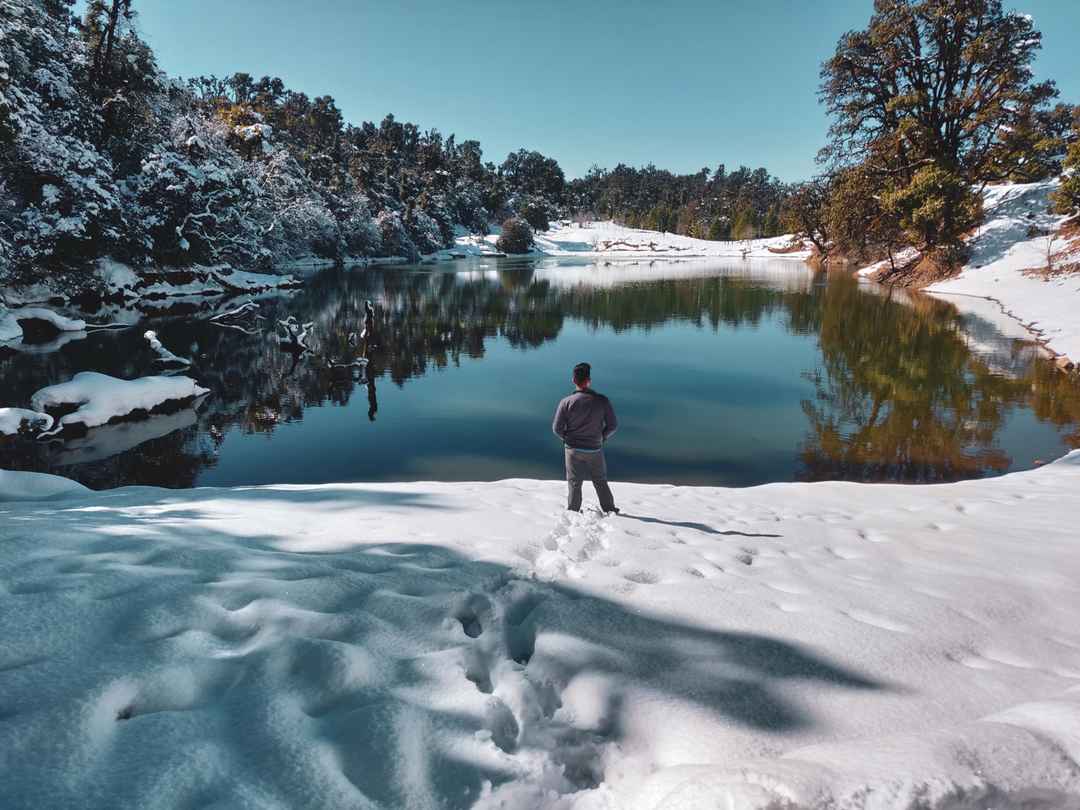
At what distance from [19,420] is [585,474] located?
13685 millimetres

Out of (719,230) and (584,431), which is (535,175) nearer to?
(719,230)

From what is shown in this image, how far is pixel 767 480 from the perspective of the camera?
10508mm

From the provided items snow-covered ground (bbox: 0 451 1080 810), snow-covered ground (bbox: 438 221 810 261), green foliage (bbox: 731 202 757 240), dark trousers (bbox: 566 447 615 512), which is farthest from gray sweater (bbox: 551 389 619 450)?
green foliage (bbox: 731 202 757 240)

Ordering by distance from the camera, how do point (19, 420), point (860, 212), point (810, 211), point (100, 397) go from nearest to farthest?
point (19, 420), point (100, 397), point (860, 212), point (810, 211)

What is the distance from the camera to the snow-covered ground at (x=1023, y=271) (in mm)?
23234

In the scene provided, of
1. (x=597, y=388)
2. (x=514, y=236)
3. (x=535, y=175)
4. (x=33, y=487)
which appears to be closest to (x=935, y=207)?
(x=597, y=388)

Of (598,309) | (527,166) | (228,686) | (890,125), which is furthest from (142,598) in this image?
(527,166)

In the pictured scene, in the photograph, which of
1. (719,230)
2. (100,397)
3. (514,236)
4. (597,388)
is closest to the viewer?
(100,397)

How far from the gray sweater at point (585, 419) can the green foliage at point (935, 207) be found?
39.5 meters

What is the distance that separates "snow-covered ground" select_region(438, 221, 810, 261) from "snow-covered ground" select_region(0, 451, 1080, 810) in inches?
3949

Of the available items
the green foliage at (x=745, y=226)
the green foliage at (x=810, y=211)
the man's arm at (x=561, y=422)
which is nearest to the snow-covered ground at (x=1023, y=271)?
the green foliage at (x=810, y=211)

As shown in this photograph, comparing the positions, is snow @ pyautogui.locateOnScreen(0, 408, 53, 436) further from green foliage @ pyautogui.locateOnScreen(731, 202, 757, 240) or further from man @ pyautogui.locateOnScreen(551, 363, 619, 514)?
green foliage @ pyautogui.locateOnScreen(731, 202, 757, 240)

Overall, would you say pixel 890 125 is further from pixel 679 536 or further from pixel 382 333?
pixel 679 536

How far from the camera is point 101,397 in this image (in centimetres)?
1388
